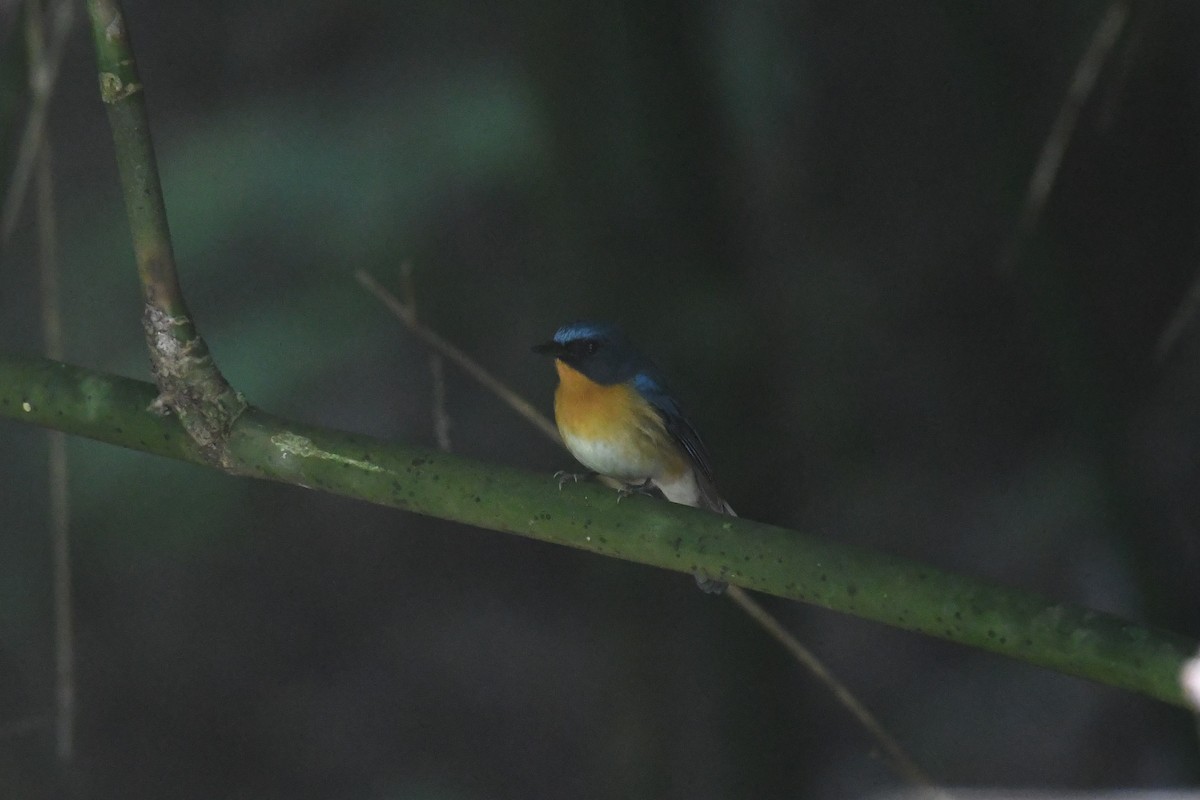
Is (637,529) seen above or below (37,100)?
below

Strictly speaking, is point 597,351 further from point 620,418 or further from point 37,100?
point 37,100

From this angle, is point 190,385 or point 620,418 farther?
point 620,418

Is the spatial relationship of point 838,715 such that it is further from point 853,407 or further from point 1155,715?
point 1155,715

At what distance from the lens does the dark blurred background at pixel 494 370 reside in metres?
3.99

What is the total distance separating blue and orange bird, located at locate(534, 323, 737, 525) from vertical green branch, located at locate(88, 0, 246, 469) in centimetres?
119

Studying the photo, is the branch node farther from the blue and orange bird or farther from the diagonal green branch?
the blue and orange bird

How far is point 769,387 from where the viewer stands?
8.75 ft

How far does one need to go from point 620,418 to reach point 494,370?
5.32 feet

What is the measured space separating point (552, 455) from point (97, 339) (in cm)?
162

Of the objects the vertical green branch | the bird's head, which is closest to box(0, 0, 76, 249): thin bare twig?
the vertical green branch

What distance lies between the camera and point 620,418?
2951 mm

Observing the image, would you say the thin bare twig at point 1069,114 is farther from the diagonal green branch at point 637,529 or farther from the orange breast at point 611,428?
the orange breast at point 611,428

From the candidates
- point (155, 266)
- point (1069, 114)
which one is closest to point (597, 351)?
point (1069, 114)

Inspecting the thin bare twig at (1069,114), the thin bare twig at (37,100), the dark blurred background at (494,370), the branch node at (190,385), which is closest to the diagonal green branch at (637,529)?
the branch node at (190,385)
